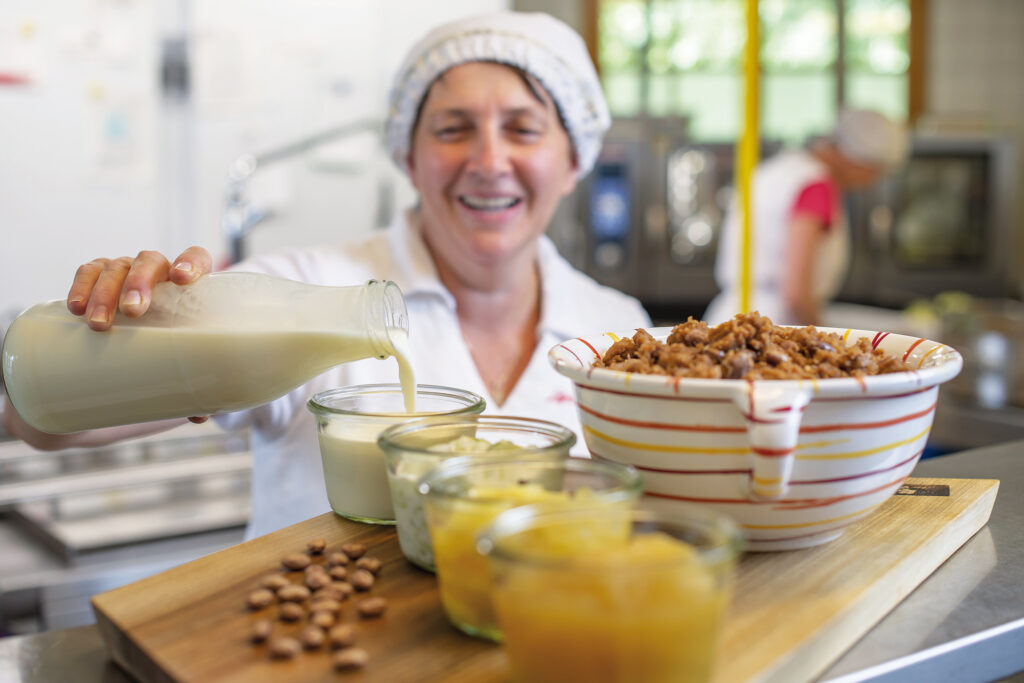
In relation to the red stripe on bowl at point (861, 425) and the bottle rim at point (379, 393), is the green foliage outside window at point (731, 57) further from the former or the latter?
the red stripe on bowl at point (861, 425)

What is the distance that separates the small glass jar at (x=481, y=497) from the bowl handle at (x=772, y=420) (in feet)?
0.27

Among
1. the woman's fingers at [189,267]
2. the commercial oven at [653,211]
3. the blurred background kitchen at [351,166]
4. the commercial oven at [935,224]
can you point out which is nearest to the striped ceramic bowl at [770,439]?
the woman's fingers at [189,267]

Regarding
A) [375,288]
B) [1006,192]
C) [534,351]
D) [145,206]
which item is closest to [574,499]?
[375,288]

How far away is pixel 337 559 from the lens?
75 centimetres

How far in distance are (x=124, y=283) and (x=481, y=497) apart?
1.40ft

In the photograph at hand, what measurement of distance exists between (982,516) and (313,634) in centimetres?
66

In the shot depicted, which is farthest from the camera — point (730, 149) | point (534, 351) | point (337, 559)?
point (730, 149)

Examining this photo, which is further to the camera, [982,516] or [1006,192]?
[1006,192]

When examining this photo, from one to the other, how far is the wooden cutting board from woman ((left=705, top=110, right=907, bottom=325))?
2.25m

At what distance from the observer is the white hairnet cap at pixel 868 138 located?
3213 millimetres

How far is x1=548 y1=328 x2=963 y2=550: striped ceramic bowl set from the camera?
2.10 feet

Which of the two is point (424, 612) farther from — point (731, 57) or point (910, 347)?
point (731, 57)

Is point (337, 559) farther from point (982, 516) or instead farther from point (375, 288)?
point (982, 516)

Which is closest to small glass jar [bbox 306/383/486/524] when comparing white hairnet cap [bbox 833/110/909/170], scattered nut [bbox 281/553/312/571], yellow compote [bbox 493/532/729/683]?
scattered nut [bbox 281/553/312/571]
